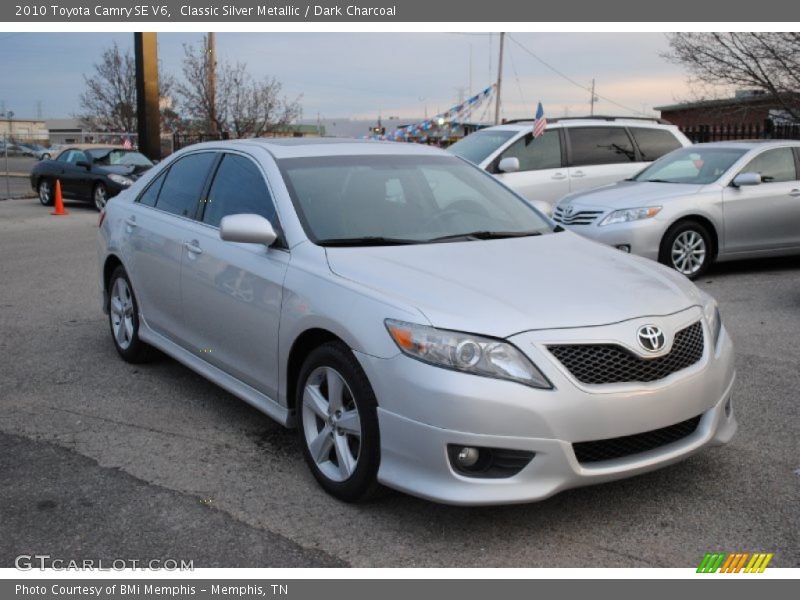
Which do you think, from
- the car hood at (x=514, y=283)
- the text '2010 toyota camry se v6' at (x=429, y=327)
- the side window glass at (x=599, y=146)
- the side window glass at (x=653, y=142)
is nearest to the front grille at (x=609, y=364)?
the text '2010 toyota camry se v6' at (x=429, y=327)

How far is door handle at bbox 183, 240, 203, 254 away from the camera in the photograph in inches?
203

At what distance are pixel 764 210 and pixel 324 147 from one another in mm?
6522

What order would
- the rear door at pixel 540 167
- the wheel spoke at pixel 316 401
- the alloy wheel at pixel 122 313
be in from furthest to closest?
the rear door at pixel 540 167, the alloy wheel at pixel 122 313, the wheel spoke at pixel 316 401

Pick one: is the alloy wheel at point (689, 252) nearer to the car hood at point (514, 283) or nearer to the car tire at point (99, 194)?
the car hood at point (514, 283)

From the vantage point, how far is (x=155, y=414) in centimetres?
525

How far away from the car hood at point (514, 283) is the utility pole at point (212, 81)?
28982 mm

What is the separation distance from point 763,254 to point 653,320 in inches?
278

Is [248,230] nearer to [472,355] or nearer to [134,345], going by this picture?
[472,355]

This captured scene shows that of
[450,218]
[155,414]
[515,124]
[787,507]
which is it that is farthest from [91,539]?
[515,124]

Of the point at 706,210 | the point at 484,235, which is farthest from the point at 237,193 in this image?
the point at 706,210

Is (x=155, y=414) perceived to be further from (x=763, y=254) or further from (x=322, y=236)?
(x=763, y=254)

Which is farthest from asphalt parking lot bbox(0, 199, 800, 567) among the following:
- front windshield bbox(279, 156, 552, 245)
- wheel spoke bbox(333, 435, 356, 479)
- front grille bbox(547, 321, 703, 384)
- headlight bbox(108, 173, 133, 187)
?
headlight bbox(108, 173, 133, 187)

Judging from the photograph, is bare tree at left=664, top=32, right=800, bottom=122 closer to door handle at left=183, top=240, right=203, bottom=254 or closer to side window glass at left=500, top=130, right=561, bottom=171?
side window glass at left=500, top=130, right=561, bottom=171

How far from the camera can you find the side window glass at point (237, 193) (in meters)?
4.82
